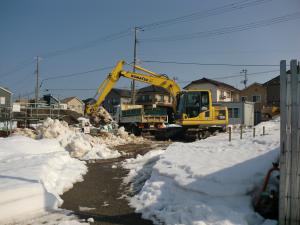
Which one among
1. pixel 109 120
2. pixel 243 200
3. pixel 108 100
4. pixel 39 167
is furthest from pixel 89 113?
pixel 108 100

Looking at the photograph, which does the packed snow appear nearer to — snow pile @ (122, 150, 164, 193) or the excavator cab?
snow pile @ (122, 150, 164, 193)

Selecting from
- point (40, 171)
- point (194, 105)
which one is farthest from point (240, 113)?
point (40, 171)

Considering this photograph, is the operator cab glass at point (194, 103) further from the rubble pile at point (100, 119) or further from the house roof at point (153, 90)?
the house roof at point (153, 90)

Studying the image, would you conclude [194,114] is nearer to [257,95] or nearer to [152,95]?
[257,95]

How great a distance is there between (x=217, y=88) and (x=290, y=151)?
190 feet

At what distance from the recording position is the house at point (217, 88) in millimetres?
61938

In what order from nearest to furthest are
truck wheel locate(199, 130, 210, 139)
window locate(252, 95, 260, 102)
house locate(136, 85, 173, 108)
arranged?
truck wheel locate(199, 130, 210, 139)
window locate(252, 95, 260, 102)
house locate(136, 85, 173, 108)

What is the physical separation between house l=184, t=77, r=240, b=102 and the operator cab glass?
39.1 m

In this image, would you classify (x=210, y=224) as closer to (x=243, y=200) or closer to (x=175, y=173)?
(x=243, y=200)

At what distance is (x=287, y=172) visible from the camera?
17.2ft

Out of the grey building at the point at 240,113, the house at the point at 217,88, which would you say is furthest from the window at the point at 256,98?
the grey building at the point at 240,113

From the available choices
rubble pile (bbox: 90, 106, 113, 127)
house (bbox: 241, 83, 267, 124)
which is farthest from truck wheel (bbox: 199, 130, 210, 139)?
house (bbox: 241, 83, 267, 124)

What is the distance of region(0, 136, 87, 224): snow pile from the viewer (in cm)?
653

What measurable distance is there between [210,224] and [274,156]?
2.94 m
